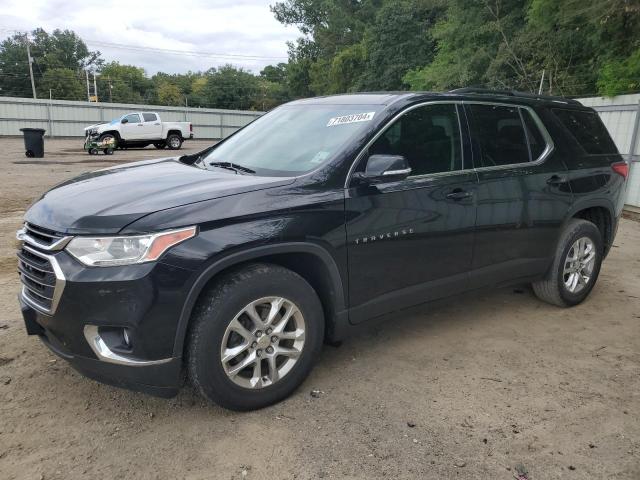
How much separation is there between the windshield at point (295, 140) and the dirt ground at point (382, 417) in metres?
1.29

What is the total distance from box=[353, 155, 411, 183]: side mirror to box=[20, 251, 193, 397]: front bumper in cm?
124

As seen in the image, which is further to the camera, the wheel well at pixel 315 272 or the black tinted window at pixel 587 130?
the black tinted window at pixel 587 130

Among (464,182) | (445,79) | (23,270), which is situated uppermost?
(445,79)

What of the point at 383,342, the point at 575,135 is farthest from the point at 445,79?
the point at 383,342

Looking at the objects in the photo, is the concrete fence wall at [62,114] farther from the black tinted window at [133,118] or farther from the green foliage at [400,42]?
the green foliage at [400,42]

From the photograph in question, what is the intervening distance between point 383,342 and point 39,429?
230cm

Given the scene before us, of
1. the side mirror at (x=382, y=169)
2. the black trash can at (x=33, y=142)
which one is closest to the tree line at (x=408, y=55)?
the side mirror at (x=382, y=169)

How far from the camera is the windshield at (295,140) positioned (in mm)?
3328

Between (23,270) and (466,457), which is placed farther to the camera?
(23,270)

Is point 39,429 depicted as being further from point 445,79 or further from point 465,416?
point 445,79

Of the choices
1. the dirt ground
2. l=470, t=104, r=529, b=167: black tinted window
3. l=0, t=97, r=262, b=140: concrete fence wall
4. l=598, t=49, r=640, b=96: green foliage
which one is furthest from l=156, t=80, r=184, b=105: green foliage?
l=470, t=104, r=529, b=167: black tinted window

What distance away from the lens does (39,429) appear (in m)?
2.80

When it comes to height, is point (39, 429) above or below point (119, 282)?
below

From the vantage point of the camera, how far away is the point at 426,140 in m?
3.62
